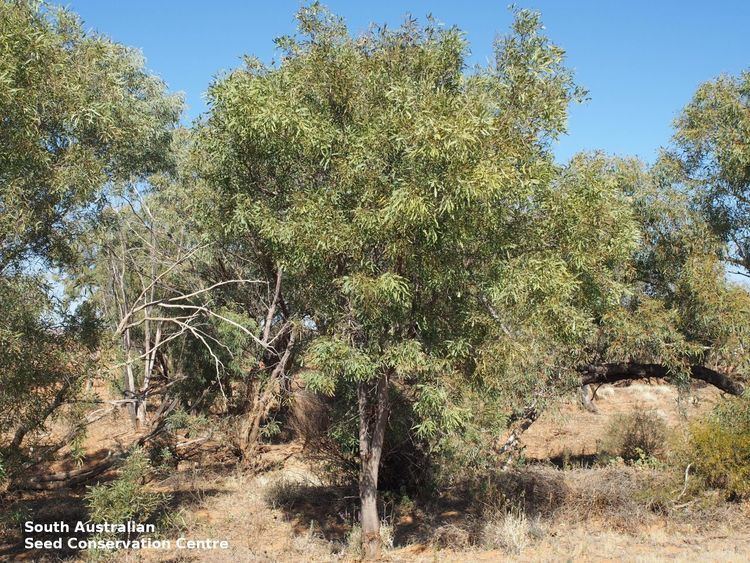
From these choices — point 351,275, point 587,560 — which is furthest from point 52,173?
point 587,560

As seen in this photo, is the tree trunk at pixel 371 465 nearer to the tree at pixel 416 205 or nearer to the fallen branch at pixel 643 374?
the tree at pixel 416 205

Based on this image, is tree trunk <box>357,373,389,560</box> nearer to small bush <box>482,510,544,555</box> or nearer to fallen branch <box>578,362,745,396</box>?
small bush <box>482,510,544,555</box>

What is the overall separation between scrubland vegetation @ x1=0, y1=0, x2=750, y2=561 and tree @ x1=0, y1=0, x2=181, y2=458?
4 cm

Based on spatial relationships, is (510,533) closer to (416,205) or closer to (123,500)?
(416,205)

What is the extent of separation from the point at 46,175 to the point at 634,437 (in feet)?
51.0

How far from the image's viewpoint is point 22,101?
809cm

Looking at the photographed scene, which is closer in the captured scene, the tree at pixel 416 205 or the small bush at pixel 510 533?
the tree at pixel 416 205

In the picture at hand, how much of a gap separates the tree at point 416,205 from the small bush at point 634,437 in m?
9.15

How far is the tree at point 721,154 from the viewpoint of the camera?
13.5 m

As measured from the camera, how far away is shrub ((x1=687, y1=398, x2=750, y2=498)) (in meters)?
11.0

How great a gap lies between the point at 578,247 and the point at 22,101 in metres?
7.46

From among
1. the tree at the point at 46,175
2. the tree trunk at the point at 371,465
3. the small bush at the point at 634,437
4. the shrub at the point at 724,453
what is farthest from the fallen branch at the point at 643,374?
the tree at the point at 46,175

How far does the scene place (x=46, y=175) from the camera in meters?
8.85

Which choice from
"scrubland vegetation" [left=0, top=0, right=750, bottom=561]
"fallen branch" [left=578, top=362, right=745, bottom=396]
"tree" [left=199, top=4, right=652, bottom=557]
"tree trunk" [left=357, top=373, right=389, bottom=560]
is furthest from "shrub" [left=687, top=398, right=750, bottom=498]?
"tree trunk" [left=357, top=373, right=389, bottom=560]
